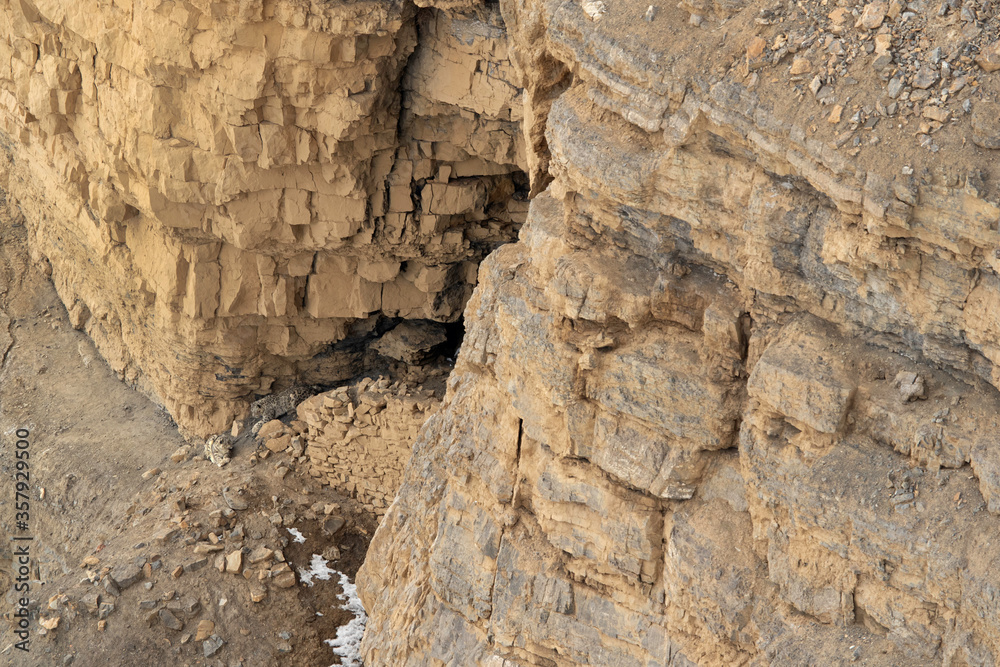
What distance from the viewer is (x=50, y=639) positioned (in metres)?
10.7

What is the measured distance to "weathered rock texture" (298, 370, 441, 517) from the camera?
11.6 metres

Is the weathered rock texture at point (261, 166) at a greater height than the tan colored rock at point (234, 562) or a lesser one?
greater

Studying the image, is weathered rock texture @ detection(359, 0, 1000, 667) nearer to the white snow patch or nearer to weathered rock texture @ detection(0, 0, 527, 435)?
the white snow patch

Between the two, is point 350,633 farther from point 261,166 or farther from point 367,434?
point 261,166

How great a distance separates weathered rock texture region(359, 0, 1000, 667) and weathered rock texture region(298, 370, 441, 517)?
4.16 m

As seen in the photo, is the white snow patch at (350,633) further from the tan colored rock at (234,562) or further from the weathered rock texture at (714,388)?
the weathered rock texture at (714,388)

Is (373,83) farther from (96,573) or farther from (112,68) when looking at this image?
(96,573)

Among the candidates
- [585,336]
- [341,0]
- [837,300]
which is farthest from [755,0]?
[341,0]

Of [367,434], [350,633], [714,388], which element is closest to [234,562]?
[350,633]

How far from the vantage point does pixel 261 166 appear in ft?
37.7

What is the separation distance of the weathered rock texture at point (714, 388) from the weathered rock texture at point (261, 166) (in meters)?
4.16

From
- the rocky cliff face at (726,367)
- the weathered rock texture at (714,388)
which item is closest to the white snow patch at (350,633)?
the rocky cliff face at (726,367)

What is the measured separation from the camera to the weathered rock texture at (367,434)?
1165 centimetres

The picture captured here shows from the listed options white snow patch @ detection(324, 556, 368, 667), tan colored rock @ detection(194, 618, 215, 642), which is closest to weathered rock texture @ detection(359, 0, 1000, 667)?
white snow patch @ detection(324, 556, 368, 667)
